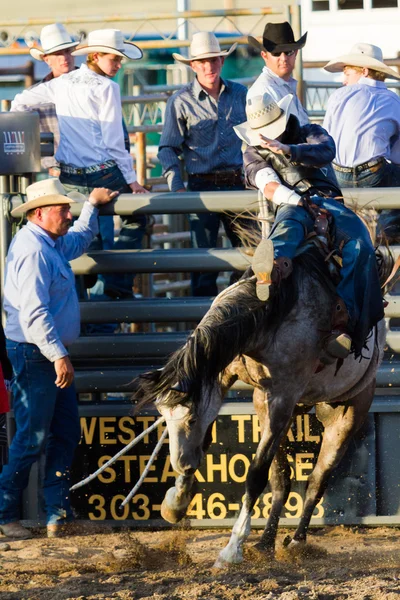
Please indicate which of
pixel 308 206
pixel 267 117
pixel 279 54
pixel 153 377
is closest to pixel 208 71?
pixel 279 54

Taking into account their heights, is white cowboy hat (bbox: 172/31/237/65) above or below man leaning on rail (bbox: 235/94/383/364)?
above

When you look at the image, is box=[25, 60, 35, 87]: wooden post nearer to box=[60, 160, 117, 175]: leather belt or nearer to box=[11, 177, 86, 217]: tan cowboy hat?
box=[60, 160, 117, 175]: leather belt

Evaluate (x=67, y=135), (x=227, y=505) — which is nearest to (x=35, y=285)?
(x=67, y=135)

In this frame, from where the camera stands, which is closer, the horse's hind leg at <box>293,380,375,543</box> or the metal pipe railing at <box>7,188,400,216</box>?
the horse's hind leg at <box>293,380,375,543</box>

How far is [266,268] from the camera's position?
5.66 m

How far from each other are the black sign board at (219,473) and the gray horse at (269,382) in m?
0.47

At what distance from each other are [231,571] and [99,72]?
3.86 meters

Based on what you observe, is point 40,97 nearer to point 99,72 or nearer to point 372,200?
point 99,72

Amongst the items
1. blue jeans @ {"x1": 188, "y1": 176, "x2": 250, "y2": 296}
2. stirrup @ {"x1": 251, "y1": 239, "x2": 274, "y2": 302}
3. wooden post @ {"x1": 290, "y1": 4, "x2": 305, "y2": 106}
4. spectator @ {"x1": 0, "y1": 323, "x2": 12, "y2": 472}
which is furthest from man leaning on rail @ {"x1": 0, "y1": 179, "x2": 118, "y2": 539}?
wooden post @ {"x1": 290, "y1": 4, "x2": 305, "y2": 106}

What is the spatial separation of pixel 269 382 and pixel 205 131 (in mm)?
2715

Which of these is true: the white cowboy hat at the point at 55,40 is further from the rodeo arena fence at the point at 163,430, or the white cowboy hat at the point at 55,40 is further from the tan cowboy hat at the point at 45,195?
the tan cowboy hat at the point at 45,195

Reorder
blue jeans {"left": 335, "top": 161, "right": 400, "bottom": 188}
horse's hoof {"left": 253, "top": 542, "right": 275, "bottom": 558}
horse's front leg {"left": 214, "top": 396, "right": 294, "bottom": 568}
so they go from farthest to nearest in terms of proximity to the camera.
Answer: blue jeans {"left": 335, "top": 161, "right": 400, "bottom": 188} < horse's hoof {"left": 253, "top": 542, "right": 275, "bottom": 558} < horse's front leg {"left": 214, "top": 396, "right": 294, "bottom": 568}

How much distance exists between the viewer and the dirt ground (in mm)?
5223

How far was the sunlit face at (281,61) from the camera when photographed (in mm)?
7844
